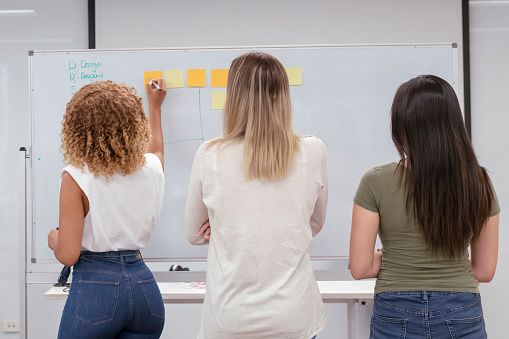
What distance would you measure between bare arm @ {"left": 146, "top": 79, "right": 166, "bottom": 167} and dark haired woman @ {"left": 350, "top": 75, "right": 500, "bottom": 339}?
1.32m

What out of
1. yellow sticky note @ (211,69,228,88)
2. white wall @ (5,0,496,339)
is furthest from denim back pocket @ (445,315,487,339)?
white wall @ (5,0,496,339)

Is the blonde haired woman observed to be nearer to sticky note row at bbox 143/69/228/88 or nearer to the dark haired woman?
the dark haired woman

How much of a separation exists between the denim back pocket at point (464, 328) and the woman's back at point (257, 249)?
333 mm

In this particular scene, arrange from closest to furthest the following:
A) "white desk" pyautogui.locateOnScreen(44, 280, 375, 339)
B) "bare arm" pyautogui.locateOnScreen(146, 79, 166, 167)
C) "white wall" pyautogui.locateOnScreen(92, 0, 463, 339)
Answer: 1. "white desk" pyautogui.locateOnScreen(44, 280, 375, 339)
2. "bare arm" pyautogui.locateOnScreen(146, 79, 166, 167)
3. "white wall" pyautogui.locateOnScreen(92, 0, 463, 339)

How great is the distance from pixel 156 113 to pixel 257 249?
1415 millimetres

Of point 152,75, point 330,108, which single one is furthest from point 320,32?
point 152,75

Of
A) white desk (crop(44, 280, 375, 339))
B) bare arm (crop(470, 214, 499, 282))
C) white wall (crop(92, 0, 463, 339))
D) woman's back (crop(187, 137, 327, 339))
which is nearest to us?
woman's back (crop(187, 137, 327, 339))

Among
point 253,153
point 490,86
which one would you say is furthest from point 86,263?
point 490,86

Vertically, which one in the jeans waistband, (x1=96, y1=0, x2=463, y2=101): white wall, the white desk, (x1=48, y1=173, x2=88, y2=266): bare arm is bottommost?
the white desk

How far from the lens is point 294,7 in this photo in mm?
3699

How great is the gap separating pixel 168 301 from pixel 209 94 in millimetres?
919

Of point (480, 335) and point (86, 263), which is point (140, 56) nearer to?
point (86, 263)

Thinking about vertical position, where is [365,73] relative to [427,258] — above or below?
above

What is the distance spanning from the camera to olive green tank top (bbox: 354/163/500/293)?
5.04 ft
